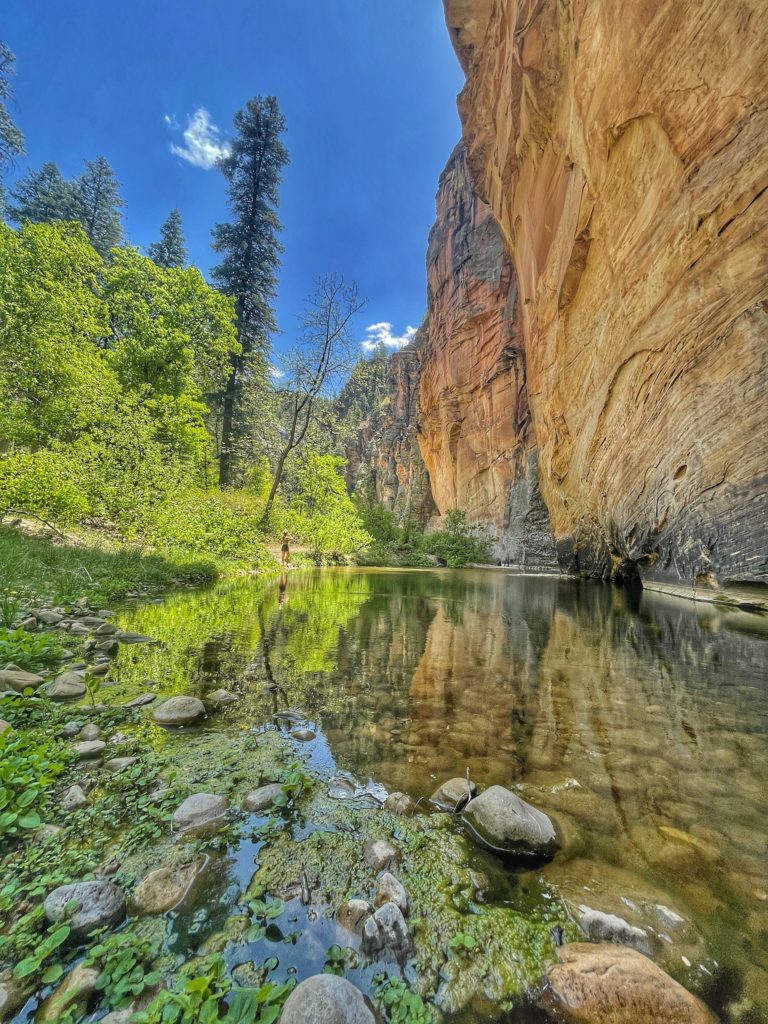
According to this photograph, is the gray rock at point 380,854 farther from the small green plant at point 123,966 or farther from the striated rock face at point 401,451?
the striated rock face at point 401,451

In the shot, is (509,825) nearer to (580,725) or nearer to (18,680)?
(580,725)

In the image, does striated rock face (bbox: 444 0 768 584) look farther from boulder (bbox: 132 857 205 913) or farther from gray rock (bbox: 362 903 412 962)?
boulder (bbox: 132 857 205 913)

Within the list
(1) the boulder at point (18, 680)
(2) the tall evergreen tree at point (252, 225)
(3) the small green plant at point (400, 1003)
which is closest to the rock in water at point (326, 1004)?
(3) the small green plant at point (400, 1003)

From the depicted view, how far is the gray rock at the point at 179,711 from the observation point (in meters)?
2.61

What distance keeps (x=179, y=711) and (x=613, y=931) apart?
98.6 inches

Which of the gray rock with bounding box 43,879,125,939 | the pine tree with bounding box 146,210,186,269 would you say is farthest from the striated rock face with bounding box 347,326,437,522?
the gray rock with bounding box 43,879,125,939

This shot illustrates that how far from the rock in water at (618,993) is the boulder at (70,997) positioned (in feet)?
3.81

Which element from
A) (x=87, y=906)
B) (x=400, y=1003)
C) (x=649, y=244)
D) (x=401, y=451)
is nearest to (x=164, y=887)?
(x=87, y=906)

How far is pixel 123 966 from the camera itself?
1.05 meters

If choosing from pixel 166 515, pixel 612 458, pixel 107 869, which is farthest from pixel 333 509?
pixel 107 869

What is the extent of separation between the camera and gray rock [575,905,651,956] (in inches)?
49.1

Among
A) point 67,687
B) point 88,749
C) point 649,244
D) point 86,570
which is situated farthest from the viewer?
point 649,244

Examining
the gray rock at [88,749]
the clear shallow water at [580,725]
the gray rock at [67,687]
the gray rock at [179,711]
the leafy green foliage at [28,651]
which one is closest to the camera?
the clear shallow water at [580,725]

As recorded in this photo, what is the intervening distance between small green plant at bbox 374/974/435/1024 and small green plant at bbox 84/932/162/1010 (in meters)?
0.58
